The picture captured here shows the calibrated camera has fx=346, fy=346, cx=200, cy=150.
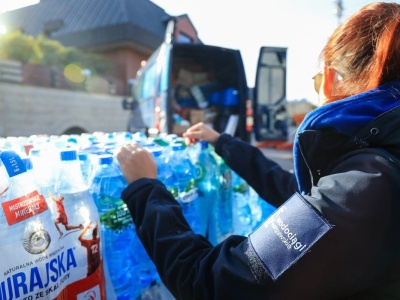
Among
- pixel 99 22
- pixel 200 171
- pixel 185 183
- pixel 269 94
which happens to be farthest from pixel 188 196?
pixel 99 22

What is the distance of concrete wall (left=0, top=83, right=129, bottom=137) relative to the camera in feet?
33.7

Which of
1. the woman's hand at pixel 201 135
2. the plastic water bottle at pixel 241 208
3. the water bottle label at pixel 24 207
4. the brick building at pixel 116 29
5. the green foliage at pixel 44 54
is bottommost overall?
the plastic water bottle at pixel 241 208

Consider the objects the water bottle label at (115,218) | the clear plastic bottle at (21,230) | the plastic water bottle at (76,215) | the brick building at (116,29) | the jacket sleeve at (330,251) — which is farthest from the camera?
the brick building at (116,29)

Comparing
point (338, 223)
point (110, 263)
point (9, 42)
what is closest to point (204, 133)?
point (110, 263)

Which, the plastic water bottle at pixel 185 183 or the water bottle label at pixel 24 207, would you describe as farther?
the plastic water bottle at pixel 185 183

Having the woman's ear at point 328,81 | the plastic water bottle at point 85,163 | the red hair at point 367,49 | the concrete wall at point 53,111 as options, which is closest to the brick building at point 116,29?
the concrete wall at point 53,111

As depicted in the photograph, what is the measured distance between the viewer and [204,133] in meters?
2.00

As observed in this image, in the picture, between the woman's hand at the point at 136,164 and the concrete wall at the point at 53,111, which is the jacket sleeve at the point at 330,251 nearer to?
the woman's hand at the point at 136,164

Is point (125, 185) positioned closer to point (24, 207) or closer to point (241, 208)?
point (24, 207)

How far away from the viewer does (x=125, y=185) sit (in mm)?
1385

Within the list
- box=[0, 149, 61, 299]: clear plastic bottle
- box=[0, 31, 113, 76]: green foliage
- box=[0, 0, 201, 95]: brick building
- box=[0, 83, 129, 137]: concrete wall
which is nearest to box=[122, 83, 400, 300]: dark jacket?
box=[0, 149, 61, 299]: clear plastic bottle

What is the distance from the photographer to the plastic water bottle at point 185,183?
1.56 m

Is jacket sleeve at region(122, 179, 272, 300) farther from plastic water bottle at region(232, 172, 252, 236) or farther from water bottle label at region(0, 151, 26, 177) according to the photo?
plastic water bottle at region(232, 172, 252, 236)

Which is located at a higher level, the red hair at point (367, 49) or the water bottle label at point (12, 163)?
the red hair at point (367, 49)
